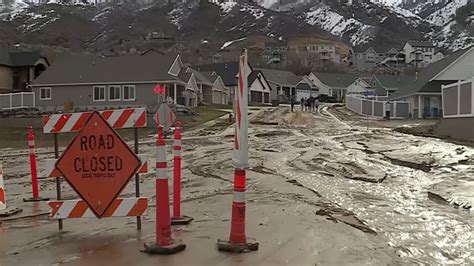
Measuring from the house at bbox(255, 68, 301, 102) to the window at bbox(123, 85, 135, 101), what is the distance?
4557cm

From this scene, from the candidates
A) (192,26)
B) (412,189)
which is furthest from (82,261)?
(192,26)

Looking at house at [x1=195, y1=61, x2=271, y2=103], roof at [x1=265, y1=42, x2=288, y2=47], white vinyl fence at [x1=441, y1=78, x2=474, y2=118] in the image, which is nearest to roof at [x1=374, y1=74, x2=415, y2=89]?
house at [x1=195, y1=61, x2=271, y2=103]

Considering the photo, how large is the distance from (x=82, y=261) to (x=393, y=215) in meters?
5.30

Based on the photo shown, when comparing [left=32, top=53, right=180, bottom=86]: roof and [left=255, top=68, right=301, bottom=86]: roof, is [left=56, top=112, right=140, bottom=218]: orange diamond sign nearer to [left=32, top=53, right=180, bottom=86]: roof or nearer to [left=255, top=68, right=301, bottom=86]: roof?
[left=32, top=53, right=180, bottom=86]: roof

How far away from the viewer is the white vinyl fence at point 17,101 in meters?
49.9

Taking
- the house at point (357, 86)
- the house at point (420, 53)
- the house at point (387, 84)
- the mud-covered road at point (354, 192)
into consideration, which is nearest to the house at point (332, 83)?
the house at point (357, 86)

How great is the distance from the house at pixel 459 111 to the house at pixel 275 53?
114m

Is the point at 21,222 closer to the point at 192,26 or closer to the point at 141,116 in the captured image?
the point at 141,116

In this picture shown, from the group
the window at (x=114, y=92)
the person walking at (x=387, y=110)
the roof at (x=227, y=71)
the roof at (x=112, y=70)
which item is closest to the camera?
the person walking at (x=387, y=110)

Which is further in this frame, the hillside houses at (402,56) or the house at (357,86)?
the hillside houses at (402,56)

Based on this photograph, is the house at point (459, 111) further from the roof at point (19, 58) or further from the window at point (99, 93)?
the roof at point (19, 58)

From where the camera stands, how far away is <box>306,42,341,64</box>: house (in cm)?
16660

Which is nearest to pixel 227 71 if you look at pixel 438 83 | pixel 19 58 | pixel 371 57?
pixel 19 58

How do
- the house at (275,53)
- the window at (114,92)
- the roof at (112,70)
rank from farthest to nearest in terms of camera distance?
the house at (275,53) < the window at (114,92) < the roof at (112,70)
